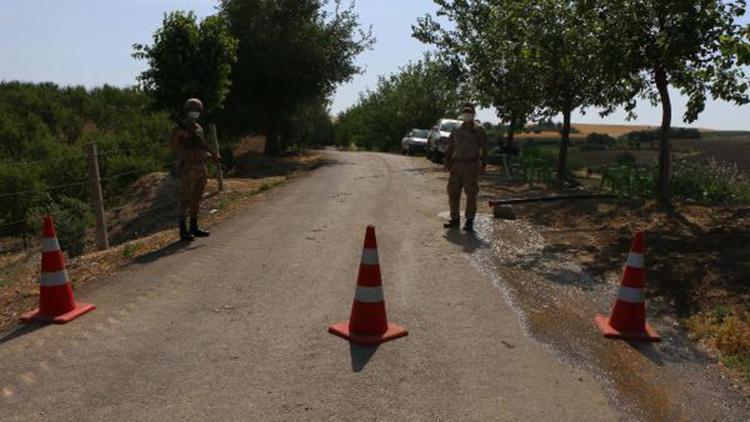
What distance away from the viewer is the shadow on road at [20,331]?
204 inches

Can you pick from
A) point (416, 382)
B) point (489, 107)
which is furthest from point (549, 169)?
point (416, 382)

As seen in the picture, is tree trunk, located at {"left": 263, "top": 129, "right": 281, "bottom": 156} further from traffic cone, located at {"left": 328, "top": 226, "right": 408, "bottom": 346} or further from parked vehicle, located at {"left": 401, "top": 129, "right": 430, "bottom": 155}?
traffic cone, located at {"left": 328, "top": 226, "right": 408, "bottom": 346}

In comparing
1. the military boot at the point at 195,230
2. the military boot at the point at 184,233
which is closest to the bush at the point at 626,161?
the military boot at the point at 195,230

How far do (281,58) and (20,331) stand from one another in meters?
19.9

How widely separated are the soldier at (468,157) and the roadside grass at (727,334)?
3.99 meters

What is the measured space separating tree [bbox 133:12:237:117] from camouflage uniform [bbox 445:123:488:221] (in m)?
7.23

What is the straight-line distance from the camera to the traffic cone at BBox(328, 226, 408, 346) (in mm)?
5035

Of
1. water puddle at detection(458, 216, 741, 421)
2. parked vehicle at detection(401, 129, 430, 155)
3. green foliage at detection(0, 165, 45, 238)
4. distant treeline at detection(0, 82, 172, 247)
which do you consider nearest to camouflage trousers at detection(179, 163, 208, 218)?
distant treeline at detection(0, 82, 172, 247)

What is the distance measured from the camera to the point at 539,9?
13.0 m

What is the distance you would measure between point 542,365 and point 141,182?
52.0 feet

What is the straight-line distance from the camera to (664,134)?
36.1 ft

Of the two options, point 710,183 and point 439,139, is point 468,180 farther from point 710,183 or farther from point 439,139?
point 439,139

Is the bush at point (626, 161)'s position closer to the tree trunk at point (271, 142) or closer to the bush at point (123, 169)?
the tree trunk at point (271, 142)

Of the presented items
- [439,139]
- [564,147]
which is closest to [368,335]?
[564,147]
